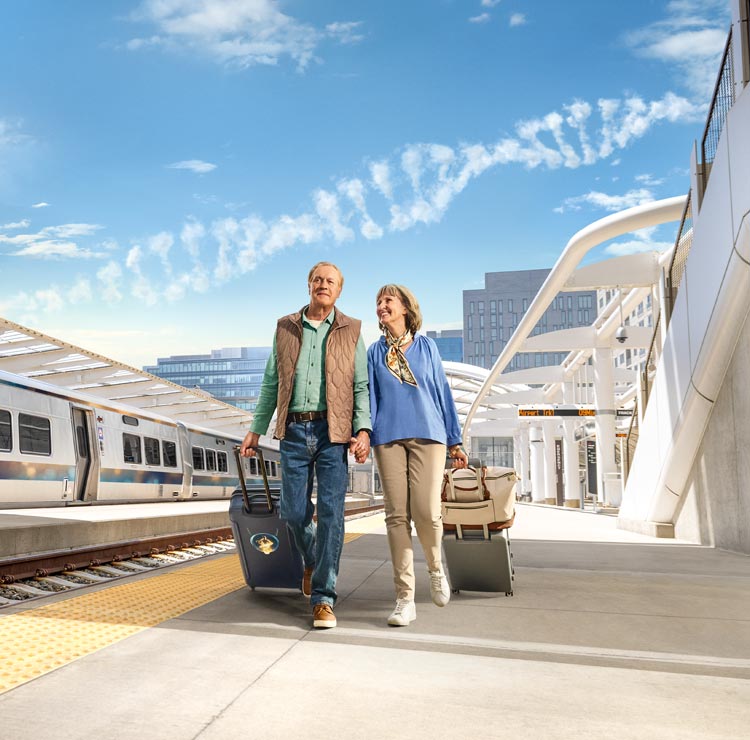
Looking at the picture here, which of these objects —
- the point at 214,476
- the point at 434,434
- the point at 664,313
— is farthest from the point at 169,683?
the point at 214,476

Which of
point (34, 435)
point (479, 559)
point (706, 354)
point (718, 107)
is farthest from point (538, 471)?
point (479, 559)

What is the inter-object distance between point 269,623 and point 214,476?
20603mm

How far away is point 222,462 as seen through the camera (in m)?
24.6

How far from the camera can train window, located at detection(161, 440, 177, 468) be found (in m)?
19.7

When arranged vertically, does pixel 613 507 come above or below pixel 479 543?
below

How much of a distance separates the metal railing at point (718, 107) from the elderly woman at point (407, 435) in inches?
227

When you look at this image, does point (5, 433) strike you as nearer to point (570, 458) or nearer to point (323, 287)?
point (323, 287)

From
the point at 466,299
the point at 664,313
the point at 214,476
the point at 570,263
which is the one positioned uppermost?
the point at 466,299

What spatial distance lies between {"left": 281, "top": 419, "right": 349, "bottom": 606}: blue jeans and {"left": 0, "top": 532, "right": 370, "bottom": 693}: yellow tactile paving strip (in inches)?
34.9

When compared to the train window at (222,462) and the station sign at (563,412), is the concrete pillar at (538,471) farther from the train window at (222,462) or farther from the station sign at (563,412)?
the train window at (222,462)

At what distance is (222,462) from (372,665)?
22250 millimetres

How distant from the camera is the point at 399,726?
2.32 metres

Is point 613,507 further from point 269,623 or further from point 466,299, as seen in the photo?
point 466,299

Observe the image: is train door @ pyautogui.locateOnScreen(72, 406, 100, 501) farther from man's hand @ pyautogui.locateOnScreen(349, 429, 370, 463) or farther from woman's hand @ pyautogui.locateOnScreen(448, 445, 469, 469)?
man's hand @ pyautogui.locateOnScreen(349, 429, 370, 463)
